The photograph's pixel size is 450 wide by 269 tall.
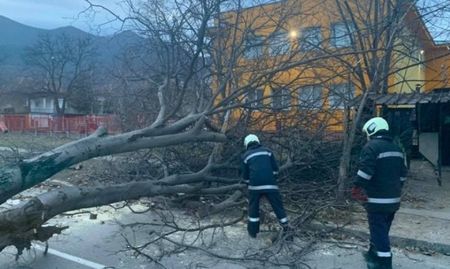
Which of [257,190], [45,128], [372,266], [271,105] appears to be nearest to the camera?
[372,266]

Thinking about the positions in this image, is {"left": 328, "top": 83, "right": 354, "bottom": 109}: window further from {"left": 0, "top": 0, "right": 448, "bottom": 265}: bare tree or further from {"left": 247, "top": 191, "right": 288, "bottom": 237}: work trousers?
{"left": 247, "top": 191, "right": 288, "bottom": 237}: work trousers

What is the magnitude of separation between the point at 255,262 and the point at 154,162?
465 cm

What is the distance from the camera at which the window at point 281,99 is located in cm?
861

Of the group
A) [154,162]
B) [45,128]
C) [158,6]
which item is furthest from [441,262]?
[45,128]

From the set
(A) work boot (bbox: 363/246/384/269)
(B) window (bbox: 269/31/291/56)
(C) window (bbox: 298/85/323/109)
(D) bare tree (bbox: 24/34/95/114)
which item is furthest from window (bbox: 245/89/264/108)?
(D) bare tree (bbox: 24/34/95/114)

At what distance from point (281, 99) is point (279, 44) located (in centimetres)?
143

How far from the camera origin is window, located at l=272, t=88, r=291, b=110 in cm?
861

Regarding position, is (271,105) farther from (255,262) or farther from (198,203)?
(255,262)

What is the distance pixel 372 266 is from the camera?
5004 mm

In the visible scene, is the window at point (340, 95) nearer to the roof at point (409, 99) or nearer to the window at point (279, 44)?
the roof at point (409, 99)

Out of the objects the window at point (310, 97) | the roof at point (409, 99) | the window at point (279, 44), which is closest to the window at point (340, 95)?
the window at point (310, 97)

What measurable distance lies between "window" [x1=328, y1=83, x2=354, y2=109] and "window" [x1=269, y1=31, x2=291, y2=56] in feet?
4.41

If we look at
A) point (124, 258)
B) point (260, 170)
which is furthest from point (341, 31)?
point (124, 258)

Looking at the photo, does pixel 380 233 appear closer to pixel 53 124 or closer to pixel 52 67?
pixel 53 124
